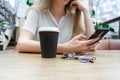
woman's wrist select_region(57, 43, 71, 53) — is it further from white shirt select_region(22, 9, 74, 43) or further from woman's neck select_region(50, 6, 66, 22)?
woman's neck select_region(50, 6, 66, 22)

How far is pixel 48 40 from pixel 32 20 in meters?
0.60

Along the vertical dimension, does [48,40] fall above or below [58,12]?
below

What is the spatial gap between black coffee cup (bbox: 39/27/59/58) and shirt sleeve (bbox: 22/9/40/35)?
1.67ft

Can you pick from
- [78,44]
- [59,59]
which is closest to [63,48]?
[78,44]

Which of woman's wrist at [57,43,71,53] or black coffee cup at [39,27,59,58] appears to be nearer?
black coffee cup at [39,27,59,58]

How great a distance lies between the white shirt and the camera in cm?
171

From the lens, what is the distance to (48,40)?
1.14 metres

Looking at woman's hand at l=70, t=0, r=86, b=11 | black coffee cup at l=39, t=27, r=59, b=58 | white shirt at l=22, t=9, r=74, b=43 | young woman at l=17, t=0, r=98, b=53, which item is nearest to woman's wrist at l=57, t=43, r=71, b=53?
black coffee cup at l=39, t=27, r=59, b=58

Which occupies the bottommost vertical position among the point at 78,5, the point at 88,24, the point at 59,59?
the point at 59,59

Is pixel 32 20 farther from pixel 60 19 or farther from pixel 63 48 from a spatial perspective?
pixel 63 48

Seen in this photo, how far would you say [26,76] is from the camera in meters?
0.73

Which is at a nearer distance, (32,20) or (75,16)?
(32,20)

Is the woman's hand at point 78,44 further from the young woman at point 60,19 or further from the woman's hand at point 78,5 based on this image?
the woman's hand at point 78,5

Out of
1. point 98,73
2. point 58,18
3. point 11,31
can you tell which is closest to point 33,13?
point 58,18
